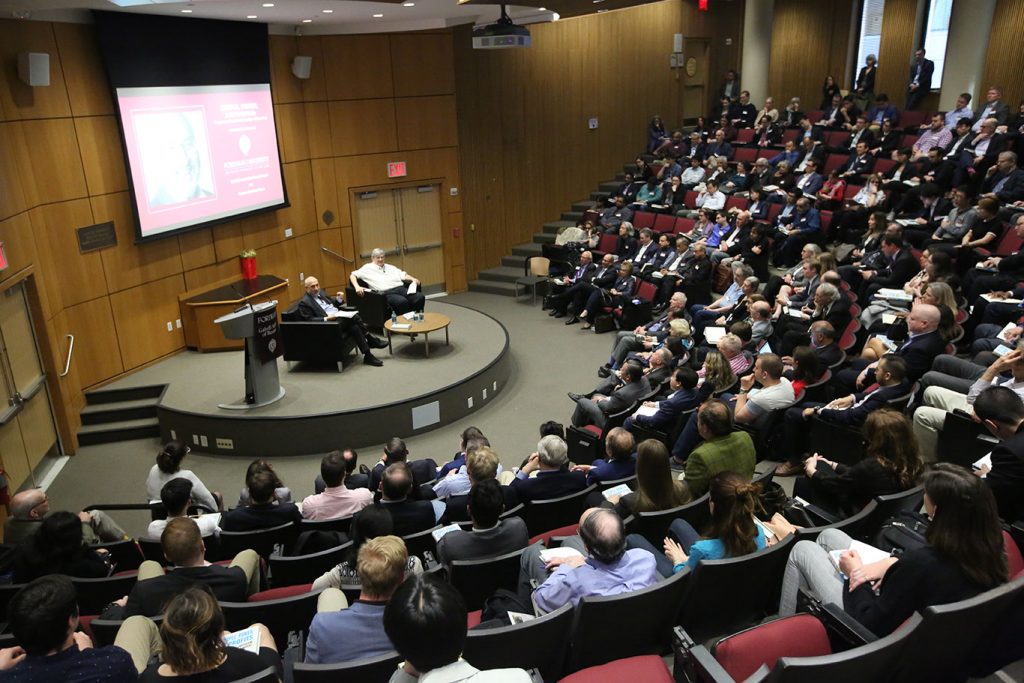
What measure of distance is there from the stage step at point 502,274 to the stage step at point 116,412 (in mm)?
6130

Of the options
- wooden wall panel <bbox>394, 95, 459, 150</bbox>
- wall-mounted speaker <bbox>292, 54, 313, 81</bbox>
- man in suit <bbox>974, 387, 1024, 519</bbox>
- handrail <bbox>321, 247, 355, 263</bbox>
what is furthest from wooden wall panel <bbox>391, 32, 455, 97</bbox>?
man in suit <bbox>974, 387, 1024, 519</bbox>

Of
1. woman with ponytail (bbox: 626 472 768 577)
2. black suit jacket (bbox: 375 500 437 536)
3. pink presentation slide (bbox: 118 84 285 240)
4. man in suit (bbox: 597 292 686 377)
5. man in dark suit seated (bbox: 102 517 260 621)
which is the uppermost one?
pink presentation slide (bbox: 118 84 285 240)

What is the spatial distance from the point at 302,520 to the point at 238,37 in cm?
733

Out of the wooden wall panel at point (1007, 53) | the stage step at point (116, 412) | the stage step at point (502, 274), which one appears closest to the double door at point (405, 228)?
the stage step at point (502, 274)

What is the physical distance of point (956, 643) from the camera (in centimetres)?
238

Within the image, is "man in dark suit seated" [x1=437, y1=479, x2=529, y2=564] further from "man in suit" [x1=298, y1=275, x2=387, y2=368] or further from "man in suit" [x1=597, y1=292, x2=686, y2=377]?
"man in suit" [x1=298, y1=275, x2=387, y2=368]

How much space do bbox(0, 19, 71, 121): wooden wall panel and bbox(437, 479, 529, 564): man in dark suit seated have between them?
6390 mm

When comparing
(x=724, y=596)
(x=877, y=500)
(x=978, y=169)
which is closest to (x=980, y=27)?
(x=978, y=169)

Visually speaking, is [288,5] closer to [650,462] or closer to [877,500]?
[650,462]

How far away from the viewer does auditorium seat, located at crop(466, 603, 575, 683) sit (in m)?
2.55

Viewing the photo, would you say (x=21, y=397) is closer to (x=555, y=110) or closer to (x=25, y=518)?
(x=25, y=518)

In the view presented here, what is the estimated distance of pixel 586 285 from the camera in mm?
10742

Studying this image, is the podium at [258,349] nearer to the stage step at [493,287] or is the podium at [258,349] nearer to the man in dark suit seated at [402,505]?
the man in dark suit seated at [402,505]

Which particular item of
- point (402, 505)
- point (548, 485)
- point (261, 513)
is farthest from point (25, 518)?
point (548, 485)
